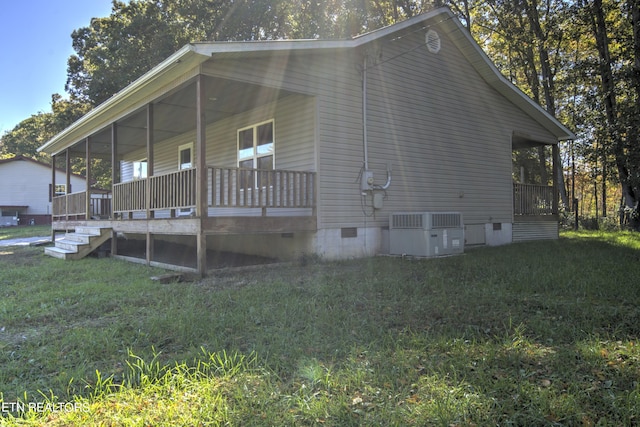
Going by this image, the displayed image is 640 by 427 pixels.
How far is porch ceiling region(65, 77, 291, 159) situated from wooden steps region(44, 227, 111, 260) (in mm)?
2754

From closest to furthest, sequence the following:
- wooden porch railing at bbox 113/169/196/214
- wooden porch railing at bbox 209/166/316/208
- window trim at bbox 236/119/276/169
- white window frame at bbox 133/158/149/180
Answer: wooden porch railing at bbox 113/169/196/214 < wooden porch railing at bbox 209/166/316/208 < window trim at bbox 236/119/276/169 < white window frame at bbox 133/158/149/180

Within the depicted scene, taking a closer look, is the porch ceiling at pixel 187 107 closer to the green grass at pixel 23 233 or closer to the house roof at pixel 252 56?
the house roof at pixel 252 56

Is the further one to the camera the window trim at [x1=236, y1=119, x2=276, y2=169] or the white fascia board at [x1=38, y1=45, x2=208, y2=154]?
the window trim at [x1=236, y1=119, x2=276, y2=169]

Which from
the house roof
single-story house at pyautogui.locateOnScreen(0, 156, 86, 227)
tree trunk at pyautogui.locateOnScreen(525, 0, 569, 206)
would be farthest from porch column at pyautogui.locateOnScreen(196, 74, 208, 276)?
single-story house at pyautogui.locateOnScreen(0, 156, 86, 227)

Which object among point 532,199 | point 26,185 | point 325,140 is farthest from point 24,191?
point 532,199

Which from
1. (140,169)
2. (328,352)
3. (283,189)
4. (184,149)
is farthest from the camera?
(140,169)

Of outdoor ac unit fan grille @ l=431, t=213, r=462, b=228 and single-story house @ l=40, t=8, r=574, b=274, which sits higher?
single-story house @ l=40, t=8, r=574, b=274

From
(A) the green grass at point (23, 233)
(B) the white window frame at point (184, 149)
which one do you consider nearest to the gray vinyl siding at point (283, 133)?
(B) the white window frame at point (184, 149)

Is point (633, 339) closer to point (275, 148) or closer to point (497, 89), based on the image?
point (275, 148)

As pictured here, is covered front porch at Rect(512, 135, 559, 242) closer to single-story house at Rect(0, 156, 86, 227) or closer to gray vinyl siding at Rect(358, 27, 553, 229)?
gray vinyl siding at Rect(358, 27, 553, 229)

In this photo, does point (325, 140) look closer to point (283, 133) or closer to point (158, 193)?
point (283, 133)

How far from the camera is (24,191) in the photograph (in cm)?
2950

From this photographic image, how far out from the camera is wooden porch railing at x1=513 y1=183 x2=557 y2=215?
12.3 metres

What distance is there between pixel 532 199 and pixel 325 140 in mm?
8185
